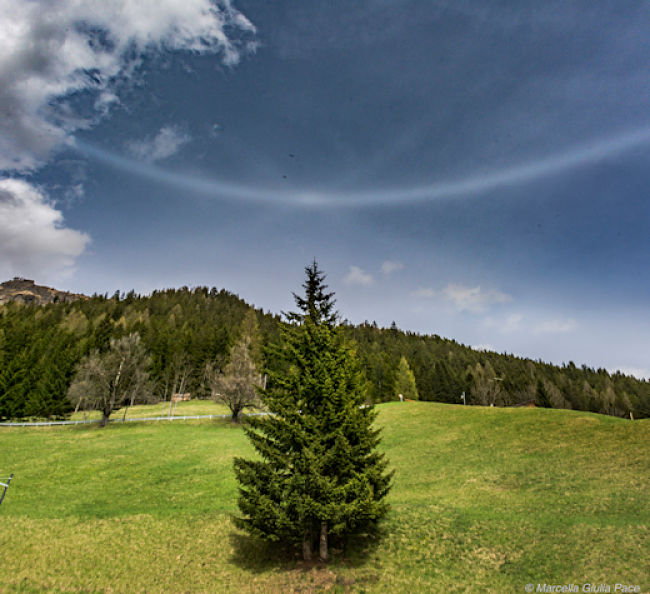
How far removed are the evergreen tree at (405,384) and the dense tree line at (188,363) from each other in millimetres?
1460

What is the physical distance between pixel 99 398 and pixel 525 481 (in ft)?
162

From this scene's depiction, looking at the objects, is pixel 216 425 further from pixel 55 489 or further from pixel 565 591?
pixel 565 591

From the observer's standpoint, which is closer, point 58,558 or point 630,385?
point 58,558

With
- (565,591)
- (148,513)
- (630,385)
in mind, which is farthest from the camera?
(630,385)

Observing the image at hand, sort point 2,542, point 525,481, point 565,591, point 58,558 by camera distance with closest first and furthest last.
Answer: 1. point 565,591
2. point 58,558
3. point 2,542
4. point 525,481

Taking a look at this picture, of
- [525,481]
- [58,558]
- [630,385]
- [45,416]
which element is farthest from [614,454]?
[630,385]

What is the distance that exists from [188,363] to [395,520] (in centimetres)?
7898

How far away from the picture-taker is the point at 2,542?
618 inches

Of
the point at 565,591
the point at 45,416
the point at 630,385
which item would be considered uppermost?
the point at 630,385

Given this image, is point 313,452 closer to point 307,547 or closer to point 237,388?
point 307,547

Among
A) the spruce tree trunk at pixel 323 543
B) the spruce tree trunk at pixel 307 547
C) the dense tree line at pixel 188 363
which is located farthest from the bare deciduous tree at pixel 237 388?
the spruce tree trunk at pixel 323 543

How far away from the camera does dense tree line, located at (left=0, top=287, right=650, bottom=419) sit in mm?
53531

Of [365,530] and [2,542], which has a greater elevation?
[365,530]

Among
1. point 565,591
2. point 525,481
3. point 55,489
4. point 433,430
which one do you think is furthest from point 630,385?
point 55,489
